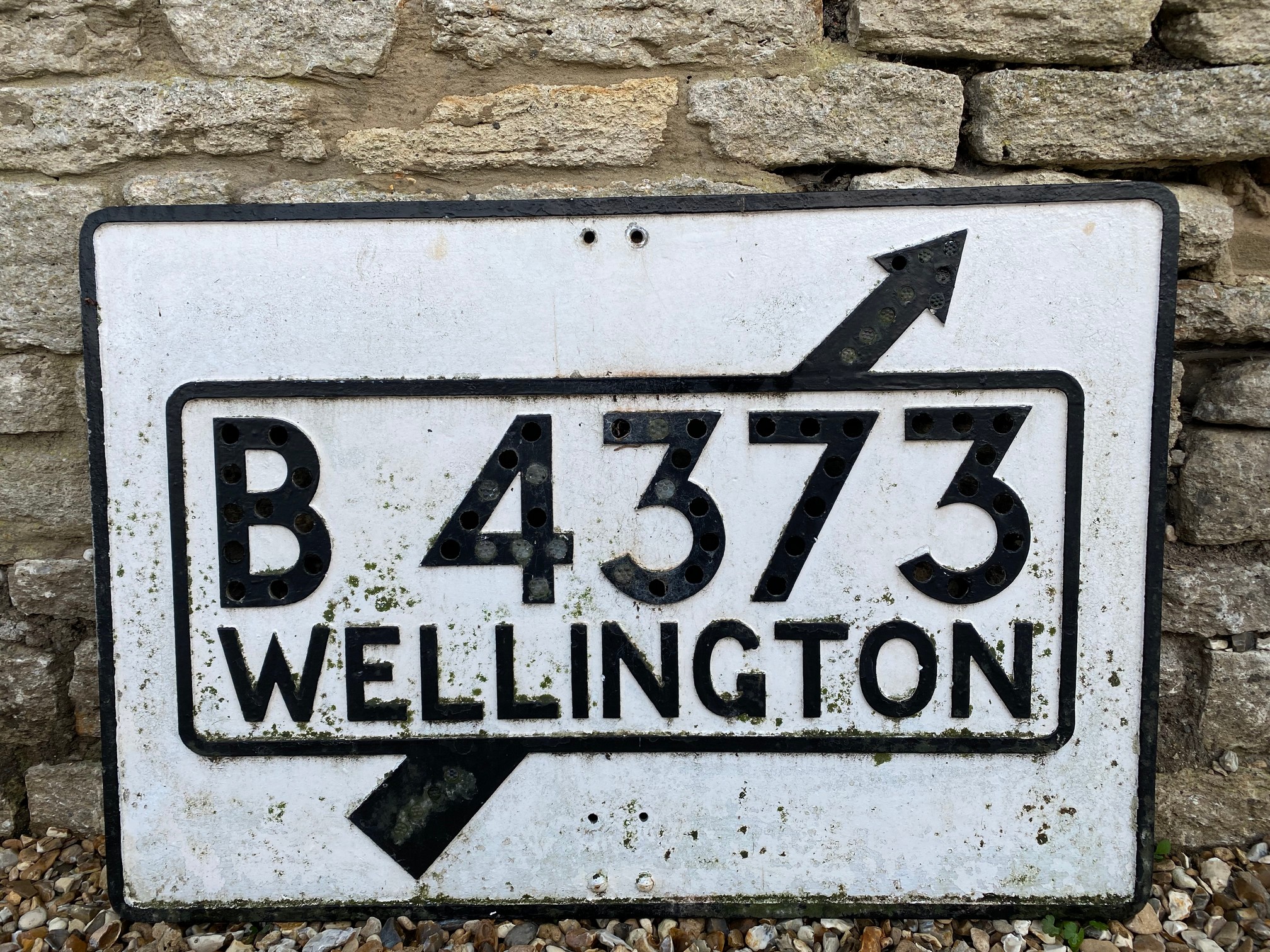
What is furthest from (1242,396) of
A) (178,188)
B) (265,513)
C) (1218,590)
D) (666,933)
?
(178,188)

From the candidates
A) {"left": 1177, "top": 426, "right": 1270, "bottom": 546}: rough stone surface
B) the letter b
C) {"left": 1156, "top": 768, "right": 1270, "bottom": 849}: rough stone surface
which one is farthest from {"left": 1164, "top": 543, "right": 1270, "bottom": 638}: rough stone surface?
the letter b

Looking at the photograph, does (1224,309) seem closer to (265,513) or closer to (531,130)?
(531,130)

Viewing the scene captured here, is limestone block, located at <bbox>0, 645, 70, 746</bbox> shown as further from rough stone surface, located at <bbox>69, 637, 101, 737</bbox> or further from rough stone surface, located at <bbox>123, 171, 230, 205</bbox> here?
rough stone surface, located at <bbox>123, 171, 230, 205</bbox>

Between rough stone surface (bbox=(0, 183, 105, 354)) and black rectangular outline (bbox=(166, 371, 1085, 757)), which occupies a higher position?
rough stone surface (bbox=(0, 183, 105, 354))

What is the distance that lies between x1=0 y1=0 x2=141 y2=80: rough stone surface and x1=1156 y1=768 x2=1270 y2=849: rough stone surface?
226 cm

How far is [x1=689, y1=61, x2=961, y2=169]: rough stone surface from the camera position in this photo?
135 cm

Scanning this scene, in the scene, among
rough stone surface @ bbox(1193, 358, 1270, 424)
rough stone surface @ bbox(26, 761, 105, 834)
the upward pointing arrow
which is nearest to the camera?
the upward pointing arrow

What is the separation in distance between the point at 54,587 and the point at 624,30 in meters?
1.42

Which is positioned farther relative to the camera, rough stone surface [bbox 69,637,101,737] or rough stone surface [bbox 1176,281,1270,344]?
rough stone surface [bbox 69,637,101,737]

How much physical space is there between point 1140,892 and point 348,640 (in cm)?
138

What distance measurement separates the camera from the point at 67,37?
4.44 ft

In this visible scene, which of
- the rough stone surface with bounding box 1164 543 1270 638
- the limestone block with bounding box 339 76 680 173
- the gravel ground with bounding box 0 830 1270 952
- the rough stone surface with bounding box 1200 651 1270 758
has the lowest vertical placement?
the gravel ground with bounding box 0 830 1270 952

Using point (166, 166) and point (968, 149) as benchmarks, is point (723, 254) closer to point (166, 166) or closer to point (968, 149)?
point (968, 149)

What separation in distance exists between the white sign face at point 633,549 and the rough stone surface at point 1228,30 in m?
0.33
